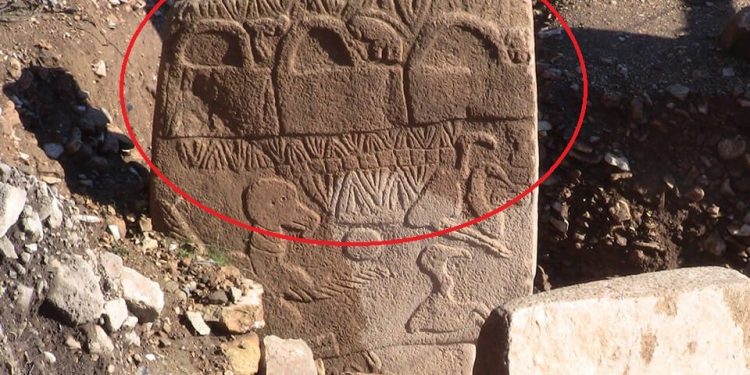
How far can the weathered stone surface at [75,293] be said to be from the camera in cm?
362

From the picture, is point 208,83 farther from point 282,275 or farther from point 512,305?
point 512,305

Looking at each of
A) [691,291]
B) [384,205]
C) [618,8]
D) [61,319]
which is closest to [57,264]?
[61,319]

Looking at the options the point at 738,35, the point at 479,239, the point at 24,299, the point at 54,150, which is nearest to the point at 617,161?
the point at 738,35

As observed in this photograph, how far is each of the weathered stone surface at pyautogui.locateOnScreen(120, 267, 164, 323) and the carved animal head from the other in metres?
0.49

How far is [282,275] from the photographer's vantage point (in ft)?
15.1

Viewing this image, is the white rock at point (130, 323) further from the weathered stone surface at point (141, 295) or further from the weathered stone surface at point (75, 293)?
the weathered stone surface at point (75, 293)

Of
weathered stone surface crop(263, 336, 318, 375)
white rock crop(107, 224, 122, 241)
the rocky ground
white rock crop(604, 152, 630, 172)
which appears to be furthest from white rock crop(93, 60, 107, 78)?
white rock crop(604, 152, 630, 172)

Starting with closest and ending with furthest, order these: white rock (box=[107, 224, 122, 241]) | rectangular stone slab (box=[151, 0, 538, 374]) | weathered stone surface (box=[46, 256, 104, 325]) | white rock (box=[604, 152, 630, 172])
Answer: weathered stone surface (box=[46, 256, 104, 325]) < rectangular stone slab (box=[151, 0, 538, 374]) < white rock (box=[107, 224, 122, 241]) < white rock (box=[604, 152, 630, 172])

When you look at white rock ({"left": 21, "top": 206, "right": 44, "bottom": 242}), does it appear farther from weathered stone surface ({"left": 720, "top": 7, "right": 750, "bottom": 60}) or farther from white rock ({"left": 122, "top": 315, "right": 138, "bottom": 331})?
weathered stone surface ({"left": 720, "top": 7, "right": 750, "bottom": 60})

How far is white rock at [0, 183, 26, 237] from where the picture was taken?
3.57 metres

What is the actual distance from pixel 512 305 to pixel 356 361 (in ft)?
4.82

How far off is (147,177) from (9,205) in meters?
1.27

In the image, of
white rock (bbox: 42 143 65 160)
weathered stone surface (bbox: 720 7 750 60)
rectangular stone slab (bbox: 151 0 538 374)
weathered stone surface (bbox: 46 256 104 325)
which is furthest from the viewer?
weathered stone surface (bbox: 720 7 750 60)

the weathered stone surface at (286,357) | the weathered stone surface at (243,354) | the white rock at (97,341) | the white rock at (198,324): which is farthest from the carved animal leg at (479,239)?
the white rock at (97,341)
